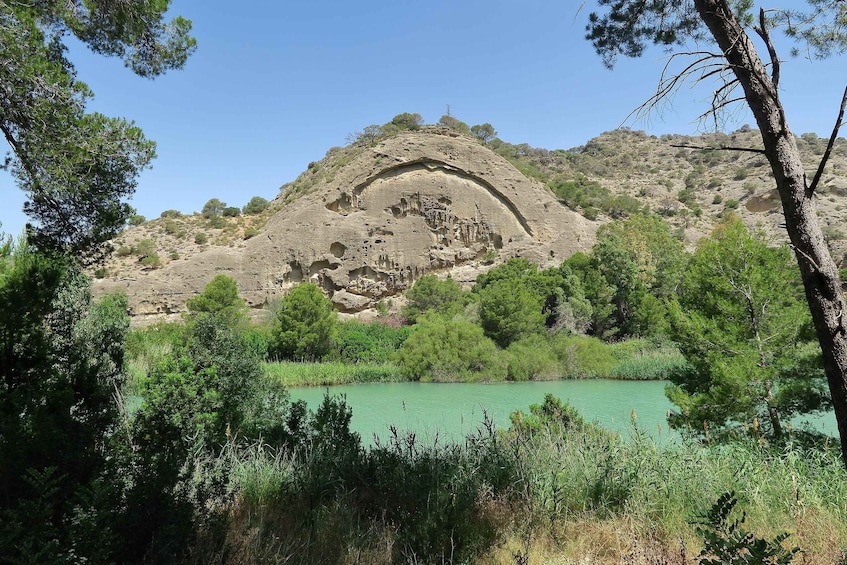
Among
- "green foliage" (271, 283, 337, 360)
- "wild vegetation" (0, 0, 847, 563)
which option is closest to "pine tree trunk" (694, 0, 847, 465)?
"wild vegetation" (0, 0, 847, 563)

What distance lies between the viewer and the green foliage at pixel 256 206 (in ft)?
139

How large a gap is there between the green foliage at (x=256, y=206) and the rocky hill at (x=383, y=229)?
176 centimetres

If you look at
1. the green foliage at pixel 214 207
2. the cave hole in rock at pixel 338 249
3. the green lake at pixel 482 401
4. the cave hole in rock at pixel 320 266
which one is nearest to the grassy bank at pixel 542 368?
the green lake at pixel 482 401

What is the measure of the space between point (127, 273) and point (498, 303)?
2406cm

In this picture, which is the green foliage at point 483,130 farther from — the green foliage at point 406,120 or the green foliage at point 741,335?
the green foliage at point 741,335

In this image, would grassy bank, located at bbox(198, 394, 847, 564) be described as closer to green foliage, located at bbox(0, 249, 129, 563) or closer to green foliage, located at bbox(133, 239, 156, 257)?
green foliage, located at bbox(0, 249, 129, 563)

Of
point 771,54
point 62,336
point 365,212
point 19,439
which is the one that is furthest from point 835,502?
point 365,212

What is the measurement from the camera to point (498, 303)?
78.1 feet

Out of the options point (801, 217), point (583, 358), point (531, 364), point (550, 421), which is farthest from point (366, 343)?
point (801, 217)

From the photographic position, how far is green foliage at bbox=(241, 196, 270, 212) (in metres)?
42.4

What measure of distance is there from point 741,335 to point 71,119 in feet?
27.5

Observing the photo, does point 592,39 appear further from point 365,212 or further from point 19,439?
point 365,212

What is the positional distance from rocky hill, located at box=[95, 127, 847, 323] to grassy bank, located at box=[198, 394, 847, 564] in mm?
29832

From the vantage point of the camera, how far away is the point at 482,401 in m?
14.5
